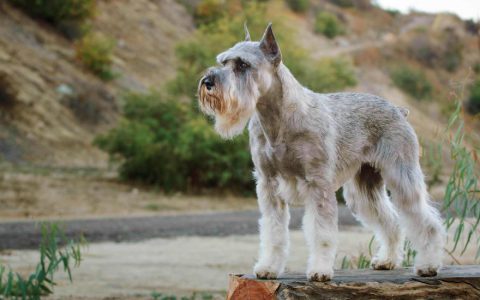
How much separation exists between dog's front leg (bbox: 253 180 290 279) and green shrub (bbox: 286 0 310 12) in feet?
196

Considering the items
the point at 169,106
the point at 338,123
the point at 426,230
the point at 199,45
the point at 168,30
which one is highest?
the point at 168,30

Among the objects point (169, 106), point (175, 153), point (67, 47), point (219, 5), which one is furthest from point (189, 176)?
point (219, 5)

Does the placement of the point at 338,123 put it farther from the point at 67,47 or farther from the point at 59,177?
the point at 67,47

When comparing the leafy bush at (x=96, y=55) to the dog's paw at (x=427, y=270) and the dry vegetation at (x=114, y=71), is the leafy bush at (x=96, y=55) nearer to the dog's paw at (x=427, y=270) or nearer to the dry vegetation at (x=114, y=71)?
the dry vegetation at (x=114, y=71)

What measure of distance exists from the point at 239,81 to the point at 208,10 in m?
44.1

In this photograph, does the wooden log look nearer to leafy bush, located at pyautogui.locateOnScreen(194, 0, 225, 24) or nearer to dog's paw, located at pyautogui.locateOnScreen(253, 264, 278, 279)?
dog's paw, located at pyautogui.locateOnScreen(253, 264, 278, 279)

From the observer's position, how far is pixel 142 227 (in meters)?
17.5

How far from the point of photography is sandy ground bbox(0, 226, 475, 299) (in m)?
10.5

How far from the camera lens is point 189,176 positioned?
80.2 feet

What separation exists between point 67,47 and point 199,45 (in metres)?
11.2

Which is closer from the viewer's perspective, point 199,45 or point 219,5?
point 199,45

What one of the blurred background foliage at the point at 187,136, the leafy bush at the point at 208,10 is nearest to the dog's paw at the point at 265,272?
the blurred background foliage at the point at 187,136

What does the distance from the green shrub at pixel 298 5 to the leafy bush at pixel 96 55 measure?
3202cm

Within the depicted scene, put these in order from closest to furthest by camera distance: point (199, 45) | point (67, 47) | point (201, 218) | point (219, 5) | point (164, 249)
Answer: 1. point (164, 249)
2. point (201, 218)
3. point (199, 45)
4. point (67, 47)
5. point (219, 5)
